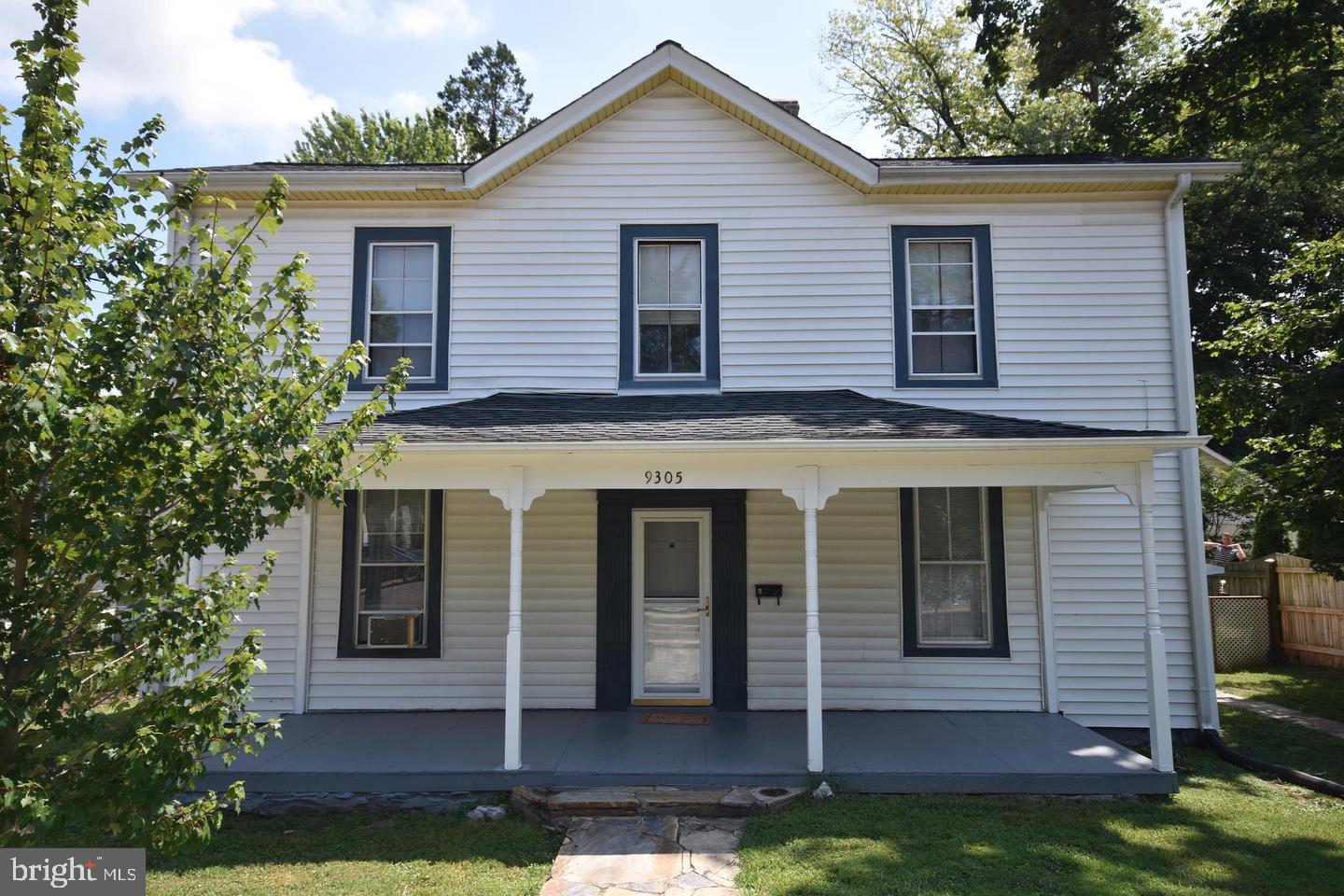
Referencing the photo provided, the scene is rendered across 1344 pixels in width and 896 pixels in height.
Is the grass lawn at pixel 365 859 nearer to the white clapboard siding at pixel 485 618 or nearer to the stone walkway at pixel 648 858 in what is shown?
the stone walkway at pixel 648 858

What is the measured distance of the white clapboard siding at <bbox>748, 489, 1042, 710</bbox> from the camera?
28.8 ft

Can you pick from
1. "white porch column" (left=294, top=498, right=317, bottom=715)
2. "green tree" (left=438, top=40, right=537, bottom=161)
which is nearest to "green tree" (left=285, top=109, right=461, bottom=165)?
"green tree" (left=438, top=40, right=537, bottom=161)

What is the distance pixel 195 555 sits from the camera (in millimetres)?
3566

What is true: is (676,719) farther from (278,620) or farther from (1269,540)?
(1269,540)

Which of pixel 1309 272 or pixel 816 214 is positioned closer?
pixel 816 214

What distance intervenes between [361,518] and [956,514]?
666 centimetres

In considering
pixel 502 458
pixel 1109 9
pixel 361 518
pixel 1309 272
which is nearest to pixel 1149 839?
pixel 502 458

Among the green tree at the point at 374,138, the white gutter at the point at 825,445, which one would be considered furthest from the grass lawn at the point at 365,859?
the green tree at the point at 374,138

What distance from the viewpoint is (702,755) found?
718 centimetres

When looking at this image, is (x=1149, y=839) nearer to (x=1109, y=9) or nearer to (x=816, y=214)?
(x=816, y=214)

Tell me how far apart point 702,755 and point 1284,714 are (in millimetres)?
8131

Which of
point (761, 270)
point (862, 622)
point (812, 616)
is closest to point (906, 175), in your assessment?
point (761, 270)

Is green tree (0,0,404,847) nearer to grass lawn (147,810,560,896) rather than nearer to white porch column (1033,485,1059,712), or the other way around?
grass lawn (147,810,560,896)

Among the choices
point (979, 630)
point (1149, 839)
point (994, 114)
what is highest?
point (994, 114)
